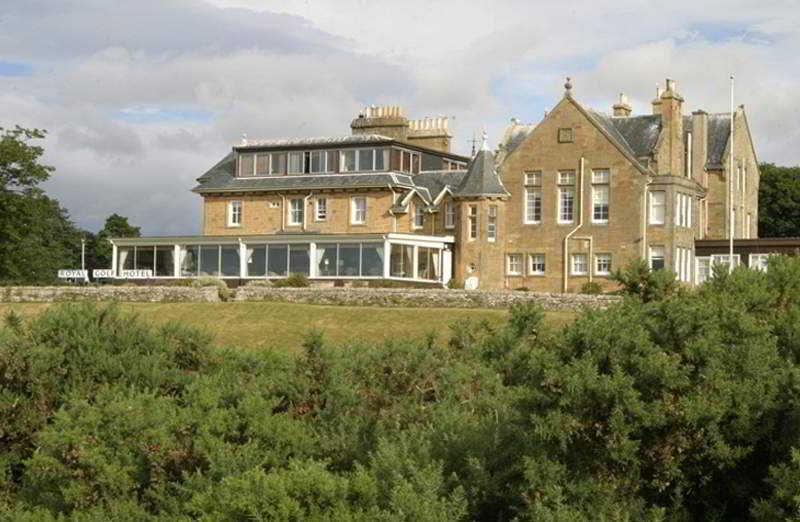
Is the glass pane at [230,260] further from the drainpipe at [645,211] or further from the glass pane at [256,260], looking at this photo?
the drainpipe at [645,211]

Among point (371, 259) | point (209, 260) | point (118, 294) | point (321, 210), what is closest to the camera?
point (118, 294)

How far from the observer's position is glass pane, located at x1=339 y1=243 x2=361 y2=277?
2271 inches

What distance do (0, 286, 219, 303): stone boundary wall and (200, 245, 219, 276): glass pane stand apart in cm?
1401

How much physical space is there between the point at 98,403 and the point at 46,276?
8272cm

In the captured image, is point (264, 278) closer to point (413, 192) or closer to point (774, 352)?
point (413, 192)

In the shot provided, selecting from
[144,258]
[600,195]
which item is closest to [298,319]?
[600,195]

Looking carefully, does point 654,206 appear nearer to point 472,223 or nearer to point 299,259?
point 472,223

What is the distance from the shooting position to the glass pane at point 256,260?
60.2 m

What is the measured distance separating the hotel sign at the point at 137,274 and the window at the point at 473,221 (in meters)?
17.3

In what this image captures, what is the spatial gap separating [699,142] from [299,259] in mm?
21854

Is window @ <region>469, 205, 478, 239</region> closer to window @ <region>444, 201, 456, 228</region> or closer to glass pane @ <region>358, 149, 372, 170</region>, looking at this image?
window @ <region>444, 201, 456, 228</region>

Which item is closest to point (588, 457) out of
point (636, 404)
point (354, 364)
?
point (636, 404)

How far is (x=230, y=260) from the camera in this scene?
61.4 metres

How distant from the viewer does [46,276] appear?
Answer: 9488 centimetres
